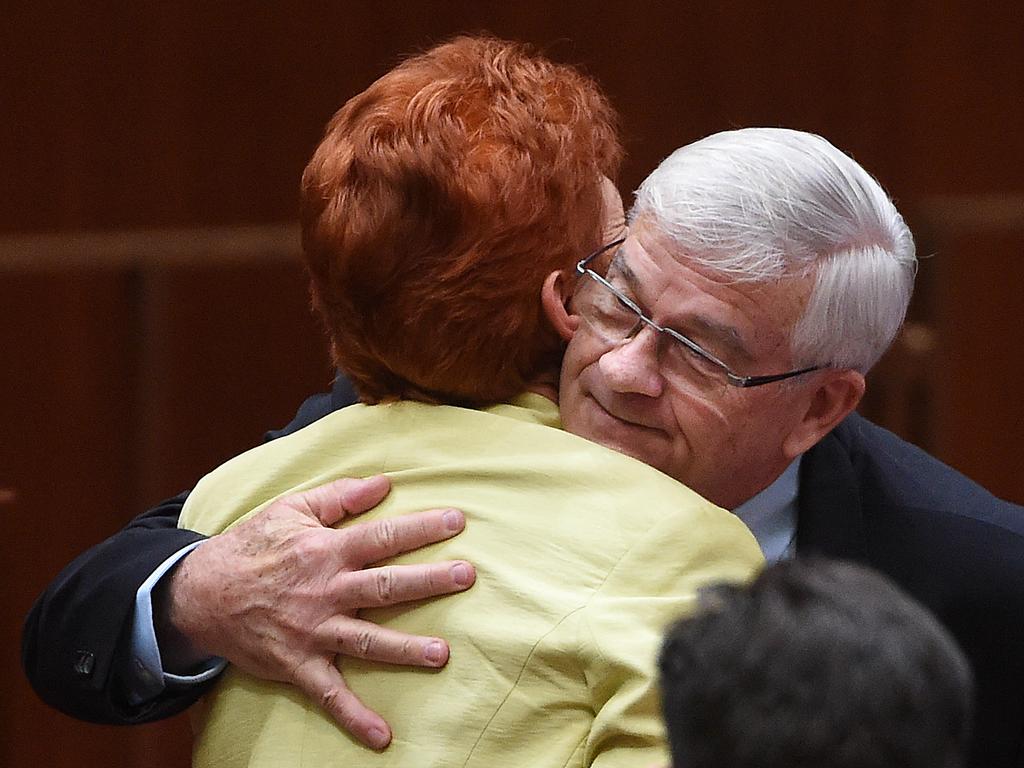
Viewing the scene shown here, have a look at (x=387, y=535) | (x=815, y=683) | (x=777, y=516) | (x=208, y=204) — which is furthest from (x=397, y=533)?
(x=208, y=204)

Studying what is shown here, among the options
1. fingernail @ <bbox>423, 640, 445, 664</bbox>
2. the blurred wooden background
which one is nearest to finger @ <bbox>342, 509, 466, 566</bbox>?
fingernail @ <bbox>423, 640, 445, 664</bbox>

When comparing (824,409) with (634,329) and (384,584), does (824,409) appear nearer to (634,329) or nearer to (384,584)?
(634,329)

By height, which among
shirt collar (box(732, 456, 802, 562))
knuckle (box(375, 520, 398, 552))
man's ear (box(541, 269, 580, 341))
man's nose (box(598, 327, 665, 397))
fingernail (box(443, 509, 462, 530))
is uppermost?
man's ear (box(541, 269, 580, 341))

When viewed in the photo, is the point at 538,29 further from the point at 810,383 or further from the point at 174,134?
the point at 810,383

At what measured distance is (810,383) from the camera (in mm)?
1851

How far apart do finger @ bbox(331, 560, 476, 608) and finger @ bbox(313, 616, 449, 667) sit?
24mm

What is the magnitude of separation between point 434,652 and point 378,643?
7cm

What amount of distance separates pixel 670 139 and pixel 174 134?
4.06ft

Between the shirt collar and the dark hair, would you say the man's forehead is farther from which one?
the dark hair

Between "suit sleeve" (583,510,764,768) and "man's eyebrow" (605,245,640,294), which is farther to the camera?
"man's eyebrow" (605,245,640,294)

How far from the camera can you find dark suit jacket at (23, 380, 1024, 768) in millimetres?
1886

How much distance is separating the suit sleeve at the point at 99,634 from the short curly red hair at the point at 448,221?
14.9 inches

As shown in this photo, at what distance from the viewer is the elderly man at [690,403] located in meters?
1.68

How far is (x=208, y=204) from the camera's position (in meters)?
4.02
